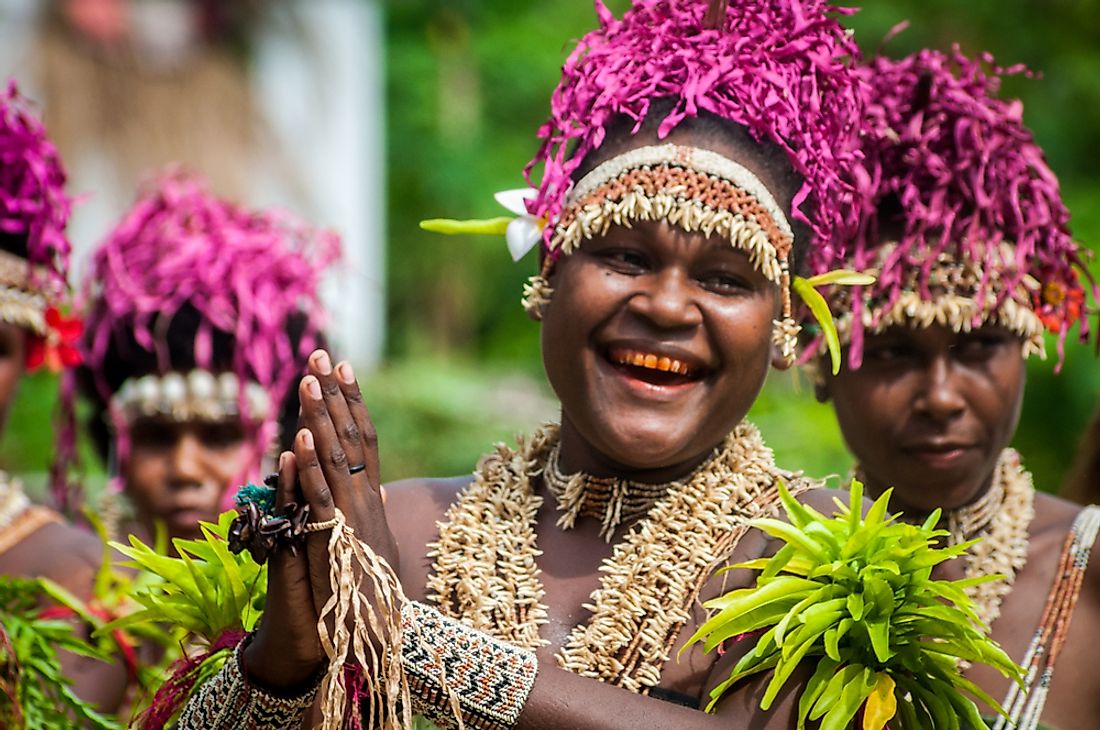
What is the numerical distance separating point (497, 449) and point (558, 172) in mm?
587

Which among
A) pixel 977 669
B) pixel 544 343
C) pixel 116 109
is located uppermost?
pixel 116 109

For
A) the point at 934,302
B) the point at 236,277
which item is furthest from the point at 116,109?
the point at 934,302

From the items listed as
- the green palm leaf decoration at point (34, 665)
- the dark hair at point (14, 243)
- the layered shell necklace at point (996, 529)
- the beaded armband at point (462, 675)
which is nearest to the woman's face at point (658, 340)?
the beaded armband at point (462, 675)

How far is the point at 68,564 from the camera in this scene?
4137mm

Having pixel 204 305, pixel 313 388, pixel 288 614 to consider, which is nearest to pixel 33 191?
pixel 204 305

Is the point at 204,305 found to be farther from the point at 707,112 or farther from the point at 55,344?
the point at 707,112

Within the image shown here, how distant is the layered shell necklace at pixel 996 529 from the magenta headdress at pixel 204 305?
7.22ft

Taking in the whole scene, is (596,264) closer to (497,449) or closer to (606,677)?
(497,449)

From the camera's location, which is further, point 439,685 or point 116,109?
point 116,109

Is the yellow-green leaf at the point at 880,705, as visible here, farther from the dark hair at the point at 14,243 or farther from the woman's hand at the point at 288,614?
the dark hair at the point at 14,243

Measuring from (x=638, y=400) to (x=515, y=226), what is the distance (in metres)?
0.47

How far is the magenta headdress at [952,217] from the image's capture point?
3.75m

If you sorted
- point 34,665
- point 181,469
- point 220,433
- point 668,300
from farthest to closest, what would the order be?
point 220,433, point 181,469, point 34,665, point 668,300

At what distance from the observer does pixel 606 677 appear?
283 centimetres
